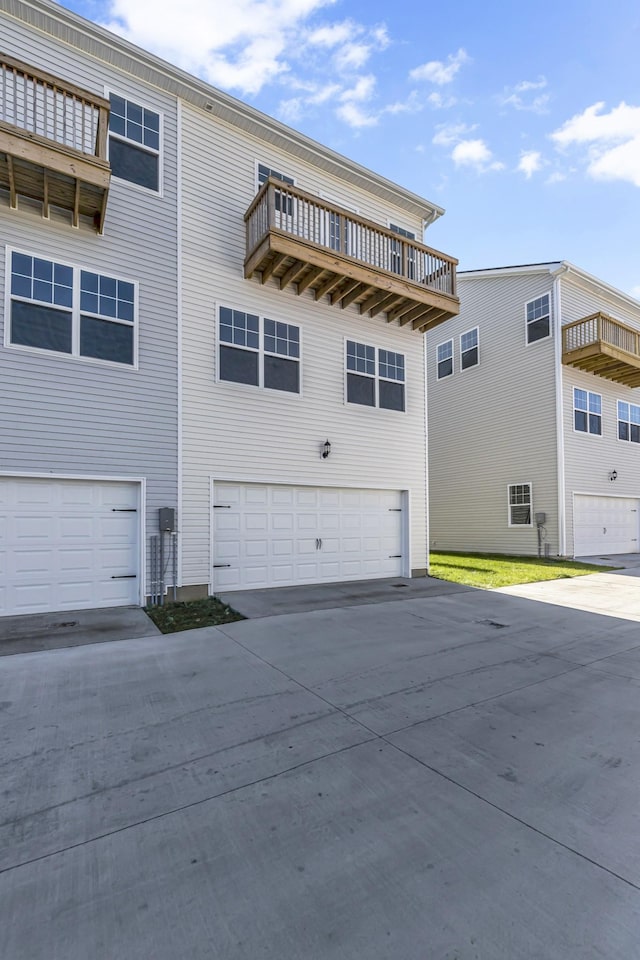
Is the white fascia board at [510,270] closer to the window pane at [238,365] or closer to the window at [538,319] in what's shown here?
the window at [538,319]

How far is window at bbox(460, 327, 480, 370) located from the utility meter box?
41.0ft

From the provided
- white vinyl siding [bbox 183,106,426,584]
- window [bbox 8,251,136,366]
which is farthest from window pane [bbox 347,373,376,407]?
window [bbox 8,251,136,366]

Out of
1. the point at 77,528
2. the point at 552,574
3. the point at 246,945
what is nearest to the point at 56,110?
the point at 77,528

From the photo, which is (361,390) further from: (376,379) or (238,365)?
(238,365)

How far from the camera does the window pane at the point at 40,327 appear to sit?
6359 millimetres

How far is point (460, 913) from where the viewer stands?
175 cm

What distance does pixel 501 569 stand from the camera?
1117 cm

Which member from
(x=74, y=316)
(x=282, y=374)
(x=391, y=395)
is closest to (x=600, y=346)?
(x=391, y=395)

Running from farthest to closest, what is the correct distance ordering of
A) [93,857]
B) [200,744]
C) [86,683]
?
[86,683] → [200,744] → [93,857]

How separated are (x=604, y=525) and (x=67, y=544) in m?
15.2

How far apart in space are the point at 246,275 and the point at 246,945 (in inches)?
338

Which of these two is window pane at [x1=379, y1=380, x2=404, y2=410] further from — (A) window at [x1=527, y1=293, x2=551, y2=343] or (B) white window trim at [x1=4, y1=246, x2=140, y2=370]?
(A) window at [x1=527, y1=293, x2=551, y2=343]

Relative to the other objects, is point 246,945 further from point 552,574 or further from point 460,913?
point 552,574

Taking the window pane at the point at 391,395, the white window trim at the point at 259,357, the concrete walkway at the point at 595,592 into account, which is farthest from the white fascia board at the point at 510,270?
the white window trim at the point at 259,357
